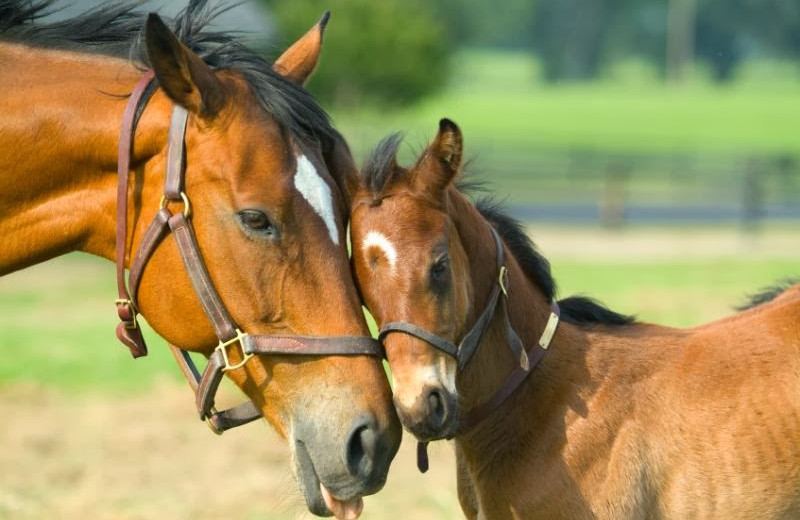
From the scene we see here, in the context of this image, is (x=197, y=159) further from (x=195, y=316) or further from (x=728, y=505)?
(x=728, y=505)

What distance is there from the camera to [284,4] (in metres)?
38.5

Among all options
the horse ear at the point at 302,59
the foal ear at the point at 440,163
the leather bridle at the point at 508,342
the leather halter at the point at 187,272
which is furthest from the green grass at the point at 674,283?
the leather halter at the point at 187,272

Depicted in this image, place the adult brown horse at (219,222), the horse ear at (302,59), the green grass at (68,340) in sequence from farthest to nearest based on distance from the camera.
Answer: the green grass at (68,340)
the horse ear at (302,59)
the adult brown horse at (219,222)

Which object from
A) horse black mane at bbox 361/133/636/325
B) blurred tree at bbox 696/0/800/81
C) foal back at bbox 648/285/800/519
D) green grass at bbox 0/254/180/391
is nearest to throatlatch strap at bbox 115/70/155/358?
horse black mane at bbox 361/133/636/325

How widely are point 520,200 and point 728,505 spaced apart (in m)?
24.5

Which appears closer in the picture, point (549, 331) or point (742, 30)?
point (549, 331)

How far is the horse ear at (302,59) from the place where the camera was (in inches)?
132

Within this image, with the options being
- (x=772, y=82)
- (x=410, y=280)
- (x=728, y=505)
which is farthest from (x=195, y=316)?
(x=772, y=82)

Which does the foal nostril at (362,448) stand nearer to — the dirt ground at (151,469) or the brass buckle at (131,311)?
the brass buckle at (131,311)

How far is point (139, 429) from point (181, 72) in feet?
17.2

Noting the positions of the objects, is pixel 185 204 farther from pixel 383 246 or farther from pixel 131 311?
pixel 383 246

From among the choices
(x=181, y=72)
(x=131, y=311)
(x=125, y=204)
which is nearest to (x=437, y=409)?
(x=131, y=311)

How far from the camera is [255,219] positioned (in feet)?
9.43

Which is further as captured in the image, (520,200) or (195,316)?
(520,200)
